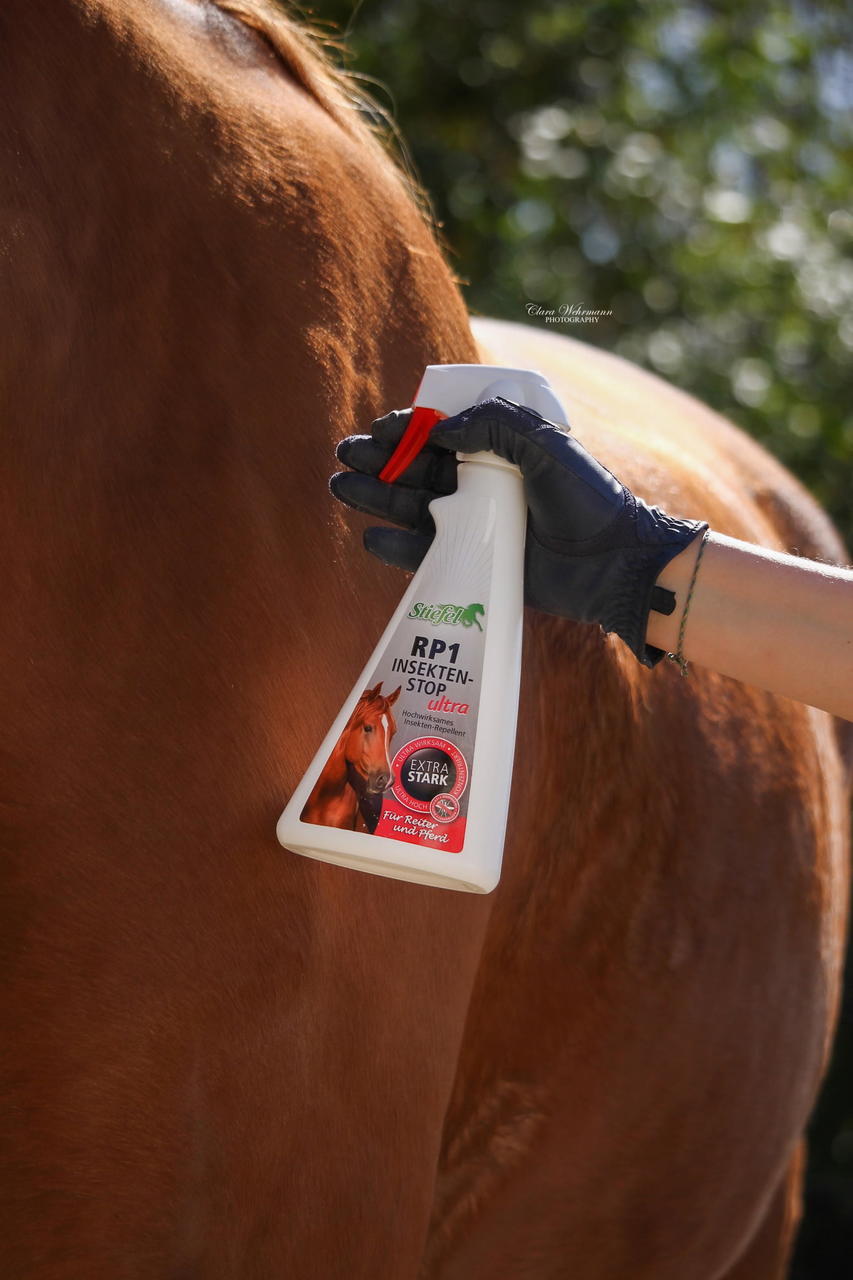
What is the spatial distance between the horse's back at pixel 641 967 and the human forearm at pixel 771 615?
1.14 feet

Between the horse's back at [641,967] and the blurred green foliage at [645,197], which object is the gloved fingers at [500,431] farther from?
the blurred green foliage at [645,197]

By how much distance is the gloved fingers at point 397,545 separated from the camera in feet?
3.65

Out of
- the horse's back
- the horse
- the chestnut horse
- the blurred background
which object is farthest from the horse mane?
the blurred background

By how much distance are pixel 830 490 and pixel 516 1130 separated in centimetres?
330

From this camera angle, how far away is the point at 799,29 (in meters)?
5.10

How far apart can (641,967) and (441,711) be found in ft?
2.91

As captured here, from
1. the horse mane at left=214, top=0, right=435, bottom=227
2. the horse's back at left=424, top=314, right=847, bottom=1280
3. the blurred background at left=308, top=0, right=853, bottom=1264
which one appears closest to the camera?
the horse mane at left=214, top=0, right=435, bottom=227

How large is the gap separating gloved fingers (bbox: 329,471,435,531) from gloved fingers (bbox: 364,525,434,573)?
13mm

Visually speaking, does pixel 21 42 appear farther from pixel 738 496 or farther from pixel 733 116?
pixel 733 116

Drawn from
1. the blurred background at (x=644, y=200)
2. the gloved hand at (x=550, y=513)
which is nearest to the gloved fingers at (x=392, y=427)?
the gloved hand at (x=550, y=513)

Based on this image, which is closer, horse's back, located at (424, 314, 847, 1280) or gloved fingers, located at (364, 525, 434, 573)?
gloved fingers, located at (364, 525, 434, 573)

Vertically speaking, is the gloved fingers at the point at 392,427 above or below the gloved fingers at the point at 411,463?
above

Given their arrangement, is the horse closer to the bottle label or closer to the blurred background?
the bottle label

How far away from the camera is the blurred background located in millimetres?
4453
